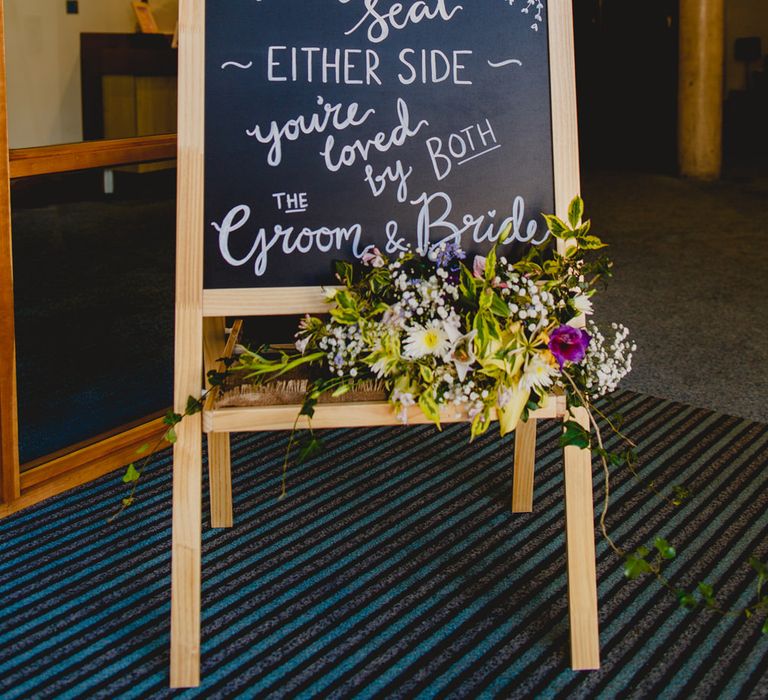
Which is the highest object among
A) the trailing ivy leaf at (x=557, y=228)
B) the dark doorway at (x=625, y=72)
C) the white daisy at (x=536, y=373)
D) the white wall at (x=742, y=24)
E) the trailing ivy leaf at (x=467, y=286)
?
the white wall at (x=742, y=24)

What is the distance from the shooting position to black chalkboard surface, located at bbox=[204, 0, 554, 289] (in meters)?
1.39

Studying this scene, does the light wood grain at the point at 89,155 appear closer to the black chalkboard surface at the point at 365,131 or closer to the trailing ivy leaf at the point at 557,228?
the black chalkboard surface at the point at 365,131

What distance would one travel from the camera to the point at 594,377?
4.72ft

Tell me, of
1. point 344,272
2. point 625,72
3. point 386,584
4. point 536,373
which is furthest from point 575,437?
point 625,72

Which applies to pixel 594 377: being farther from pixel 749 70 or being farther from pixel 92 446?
pixel 749 70

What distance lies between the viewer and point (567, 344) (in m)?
1.32

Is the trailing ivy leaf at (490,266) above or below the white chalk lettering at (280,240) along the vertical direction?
below

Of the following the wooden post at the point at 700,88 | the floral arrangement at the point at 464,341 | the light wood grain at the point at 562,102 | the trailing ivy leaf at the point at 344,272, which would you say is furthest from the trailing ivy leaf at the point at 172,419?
the wooden post at the point at 700,88

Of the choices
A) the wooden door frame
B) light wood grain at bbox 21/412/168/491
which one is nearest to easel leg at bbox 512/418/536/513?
light wood grain at bbox 21/412/168/491

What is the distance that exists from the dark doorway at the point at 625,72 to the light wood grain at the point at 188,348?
25.1 ft

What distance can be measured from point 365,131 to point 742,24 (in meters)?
11.5

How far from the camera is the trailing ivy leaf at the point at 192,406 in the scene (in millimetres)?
1355

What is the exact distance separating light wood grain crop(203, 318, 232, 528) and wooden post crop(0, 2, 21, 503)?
432 mm

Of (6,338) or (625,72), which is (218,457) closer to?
(6,338)
